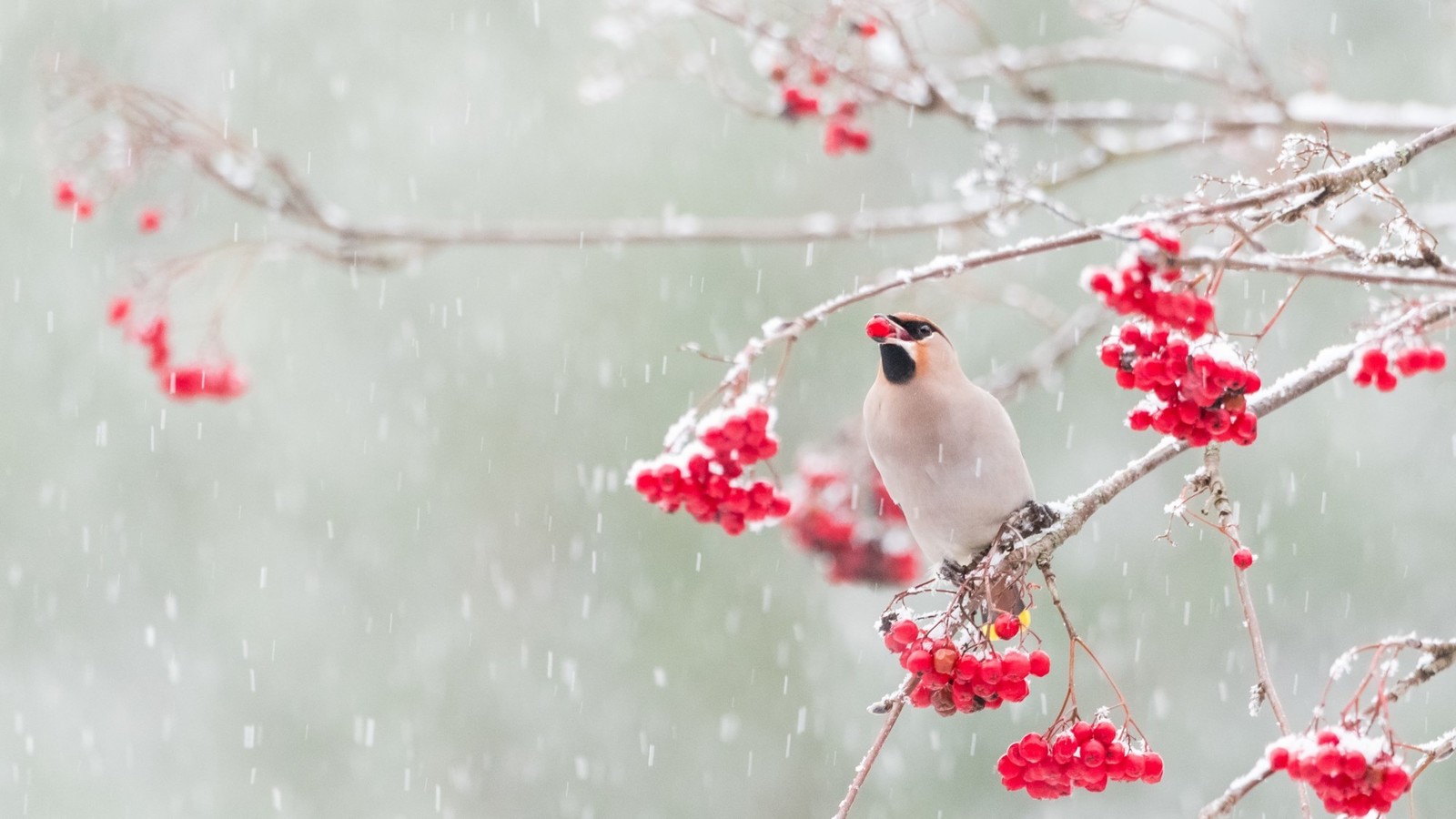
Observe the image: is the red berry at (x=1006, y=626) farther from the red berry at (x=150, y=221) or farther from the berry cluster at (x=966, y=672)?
the red berry at (x=150, y=221)

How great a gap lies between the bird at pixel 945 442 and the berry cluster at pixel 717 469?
0.77 metres

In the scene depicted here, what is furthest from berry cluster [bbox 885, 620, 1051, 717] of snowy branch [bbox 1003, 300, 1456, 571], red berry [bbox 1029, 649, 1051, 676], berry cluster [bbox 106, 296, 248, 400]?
berry cluster [bbox 106, 296, 248, 400]

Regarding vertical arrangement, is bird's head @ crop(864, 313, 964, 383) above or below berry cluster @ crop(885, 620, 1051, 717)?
above

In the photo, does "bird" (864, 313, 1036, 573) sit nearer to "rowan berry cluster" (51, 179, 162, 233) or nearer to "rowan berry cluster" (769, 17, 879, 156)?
"rowan berry cluster" (769, 17, 879, 156)

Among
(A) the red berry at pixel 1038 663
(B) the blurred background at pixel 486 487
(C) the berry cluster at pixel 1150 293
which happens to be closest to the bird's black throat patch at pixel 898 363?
(A) the red berry at pixel 1038 663

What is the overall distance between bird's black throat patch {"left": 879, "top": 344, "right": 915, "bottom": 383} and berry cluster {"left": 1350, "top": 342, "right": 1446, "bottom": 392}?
114 cm

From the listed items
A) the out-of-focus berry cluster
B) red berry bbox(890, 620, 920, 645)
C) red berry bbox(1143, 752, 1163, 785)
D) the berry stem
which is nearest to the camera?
the berry stem

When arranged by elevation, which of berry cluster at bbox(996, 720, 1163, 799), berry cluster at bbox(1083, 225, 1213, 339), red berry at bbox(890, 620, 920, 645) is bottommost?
berry cluster at bbox(996, 720, 1163, 799)

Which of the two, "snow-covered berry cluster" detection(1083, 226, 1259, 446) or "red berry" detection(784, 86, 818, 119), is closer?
"snow-covered berry cluster" detection(1083, 226, 1259, 446)

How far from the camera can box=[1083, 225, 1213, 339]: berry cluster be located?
4.41ft

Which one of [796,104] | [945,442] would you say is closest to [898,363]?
[945,442]

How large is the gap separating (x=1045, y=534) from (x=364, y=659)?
7.55 metres

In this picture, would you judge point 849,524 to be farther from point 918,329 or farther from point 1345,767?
point 1345,767

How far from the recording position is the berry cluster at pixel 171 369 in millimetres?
3348
